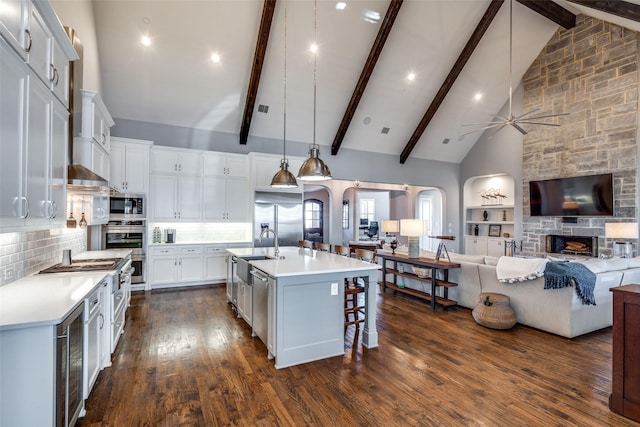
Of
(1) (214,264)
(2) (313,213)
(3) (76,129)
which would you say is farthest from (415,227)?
(2) (313,213)

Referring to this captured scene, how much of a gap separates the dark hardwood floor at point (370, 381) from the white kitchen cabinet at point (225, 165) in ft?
10.9

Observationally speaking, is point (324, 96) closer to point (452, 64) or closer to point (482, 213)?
point (452, 64)

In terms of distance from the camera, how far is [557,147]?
7574 mm

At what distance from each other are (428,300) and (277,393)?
335 cm

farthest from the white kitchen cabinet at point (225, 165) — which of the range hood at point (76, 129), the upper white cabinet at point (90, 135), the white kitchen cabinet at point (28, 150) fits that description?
the white kitchen cabinet at point (28, 150)

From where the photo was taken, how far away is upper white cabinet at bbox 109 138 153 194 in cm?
560

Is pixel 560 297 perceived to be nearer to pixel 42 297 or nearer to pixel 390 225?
pixel 390 225

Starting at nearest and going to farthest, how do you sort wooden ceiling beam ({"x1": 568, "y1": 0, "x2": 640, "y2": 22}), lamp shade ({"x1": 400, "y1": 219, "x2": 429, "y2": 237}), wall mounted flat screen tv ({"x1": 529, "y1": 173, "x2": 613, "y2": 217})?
1. lamp shade ({"x1": 400, "y1": 219, "x2": 429, "y2": 237})
2. wooden ceiling beam ({"x1": 568, "y1": 0, "x2": 640, "y2": 22})
3. wall mounted flat screen tv ({"x1": 529, "y1": 173, "x2": 613, "y2": 217})

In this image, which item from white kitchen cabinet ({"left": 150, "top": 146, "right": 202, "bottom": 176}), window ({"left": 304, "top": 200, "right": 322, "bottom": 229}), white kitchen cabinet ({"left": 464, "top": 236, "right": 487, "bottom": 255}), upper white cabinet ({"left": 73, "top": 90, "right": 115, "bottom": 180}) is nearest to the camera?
upper white cabinet ({"left": 73, "top": 90, "right": 115, "bottom": 180})

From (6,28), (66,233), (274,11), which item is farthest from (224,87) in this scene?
(6,28)

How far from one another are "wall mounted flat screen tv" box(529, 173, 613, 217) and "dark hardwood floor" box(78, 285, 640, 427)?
13.0 feet

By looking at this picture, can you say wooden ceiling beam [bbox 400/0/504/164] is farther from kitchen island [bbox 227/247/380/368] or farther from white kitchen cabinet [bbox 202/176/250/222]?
kitchen island [bbox 227/247/380/368]

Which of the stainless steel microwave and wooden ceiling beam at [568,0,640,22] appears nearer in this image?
wooden ceiling beam at [568,0,640,22]

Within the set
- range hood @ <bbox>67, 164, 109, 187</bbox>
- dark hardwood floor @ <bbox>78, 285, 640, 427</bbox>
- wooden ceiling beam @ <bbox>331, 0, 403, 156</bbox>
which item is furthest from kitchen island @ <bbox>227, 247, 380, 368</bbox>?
wooden ceiling beam @ <bbox>331, 0, 403, 156</bbox>
